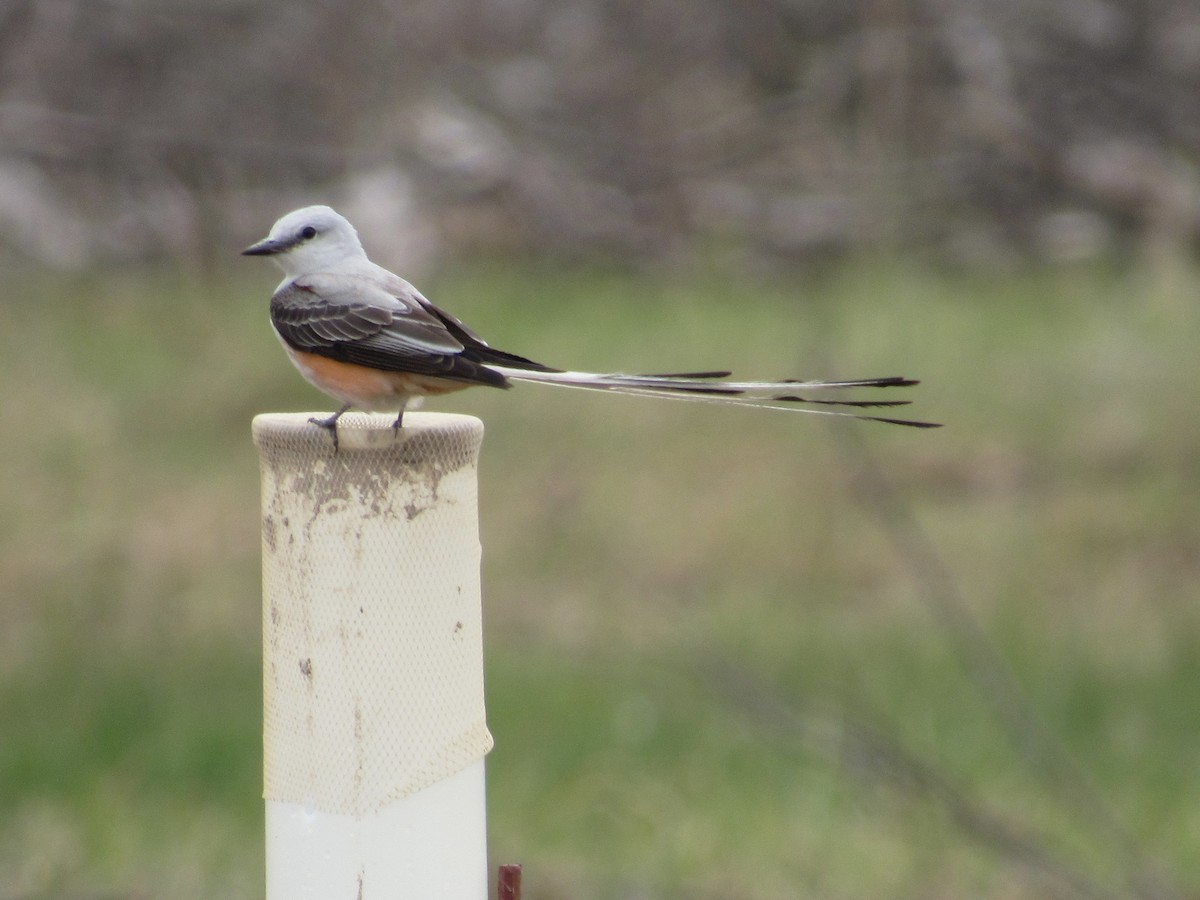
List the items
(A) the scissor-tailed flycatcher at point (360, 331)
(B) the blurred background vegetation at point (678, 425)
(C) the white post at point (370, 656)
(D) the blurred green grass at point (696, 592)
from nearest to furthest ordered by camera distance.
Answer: (C) the white post at point (370, 656)
(A) the scissor-tailed flycatcher at point (360, 331)
(D) the blurred green grass at point (696, 592)
(B) the blurred background vegetation at point (678, 425)

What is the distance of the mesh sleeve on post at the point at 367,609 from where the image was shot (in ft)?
7.15

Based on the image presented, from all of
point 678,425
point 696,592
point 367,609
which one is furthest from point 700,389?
point 678,425

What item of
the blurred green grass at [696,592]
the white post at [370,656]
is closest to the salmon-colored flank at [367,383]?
the white post at [370,656]

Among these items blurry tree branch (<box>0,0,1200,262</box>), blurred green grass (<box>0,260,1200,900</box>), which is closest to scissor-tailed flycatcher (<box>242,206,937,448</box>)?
blurred green grass (<box>0,260,1200,900</box>)

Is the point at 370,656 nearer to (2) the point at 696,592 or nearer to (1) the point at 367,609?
(1) the point at 367,609

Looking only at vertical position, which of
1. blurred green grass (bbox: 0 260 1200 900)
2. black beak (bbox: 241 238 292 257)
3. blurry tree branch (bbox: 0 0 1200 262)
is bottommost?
blurred green grass (bbox: 0 260 1200 900)

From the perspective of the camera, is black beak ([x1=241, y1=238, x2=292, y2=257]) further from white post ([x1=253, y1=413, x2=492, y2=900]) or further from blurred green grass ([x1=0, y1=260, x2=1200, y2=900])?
blurred green grass ([x1=0, y1=260, x2=1200, y2=900])

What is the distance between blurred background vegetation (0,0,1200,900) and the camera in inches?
215

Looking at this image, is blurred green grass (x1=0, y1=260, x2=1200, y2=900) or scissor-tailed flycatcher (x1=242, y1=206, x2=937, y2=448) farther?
blurred green grass (x1=0, y1=260, x2=1200, y2=900)

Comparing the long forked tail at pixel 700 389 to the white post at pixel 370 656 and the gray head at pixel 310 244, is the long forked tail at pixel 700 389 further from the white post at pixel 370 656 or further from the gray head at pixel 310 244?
the gray head at pixel 310 244

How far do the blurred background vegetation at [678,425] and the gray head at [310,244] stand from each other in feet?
4.60

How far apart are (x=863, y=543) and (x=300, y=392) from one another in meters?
3.07

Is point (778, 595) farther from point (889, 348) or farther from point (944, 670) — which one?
point (889, 348)

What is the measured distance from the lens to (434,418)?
7.89ft
